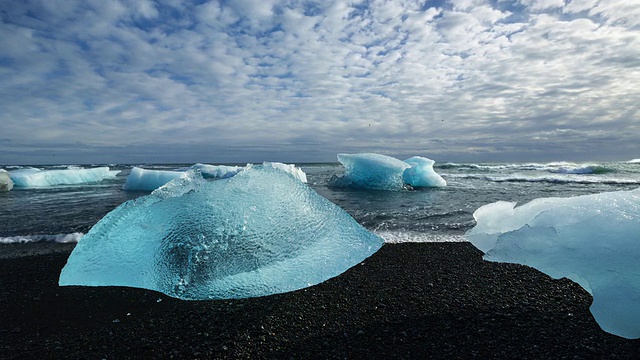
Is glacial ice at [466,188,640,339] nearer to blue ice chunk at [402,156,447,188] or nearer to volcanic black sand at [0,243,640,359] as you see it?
volcanic black sand at [0,243,640,359]

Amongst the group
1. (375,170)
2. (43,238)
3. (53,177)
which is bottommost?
(43,238)

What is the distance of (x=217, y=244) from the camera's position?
302 centimetres

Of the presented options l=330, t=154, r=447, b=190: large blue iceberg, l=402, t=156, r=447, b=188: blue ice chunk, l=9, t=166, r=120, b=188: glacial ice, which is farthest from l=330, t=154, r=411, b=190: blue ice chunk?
l=9, t=166, r=120, b=188: glacial ice

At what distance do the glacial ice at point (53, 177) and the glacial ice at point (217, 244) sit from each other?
1772 centimetres

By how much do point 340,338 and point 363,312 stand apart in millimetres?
398

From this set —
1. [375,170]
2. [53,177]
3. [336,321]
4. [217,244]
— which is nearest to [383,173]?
[375,170]

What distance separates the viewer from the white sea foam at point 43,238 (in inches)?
207

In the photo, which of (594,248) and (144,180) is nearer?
(594,248)

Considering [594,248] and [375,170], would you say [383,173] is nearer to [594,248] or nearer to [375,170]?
[375,170]

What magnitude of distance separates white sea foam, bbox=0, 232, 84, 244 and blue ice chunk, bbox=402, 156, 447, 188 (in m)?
12.5

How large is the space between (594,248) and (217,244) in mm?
3031

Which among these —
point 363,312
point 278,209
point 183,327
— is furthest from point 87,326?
point 363,312

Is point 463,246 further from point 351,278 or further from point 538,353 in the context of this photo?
point 538,353

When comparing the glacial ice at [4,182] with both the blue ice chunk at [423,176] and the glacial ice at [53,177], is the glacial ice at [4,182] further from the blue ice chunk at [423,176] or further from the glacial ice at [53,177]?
the blue ice chunk at [423,176]
